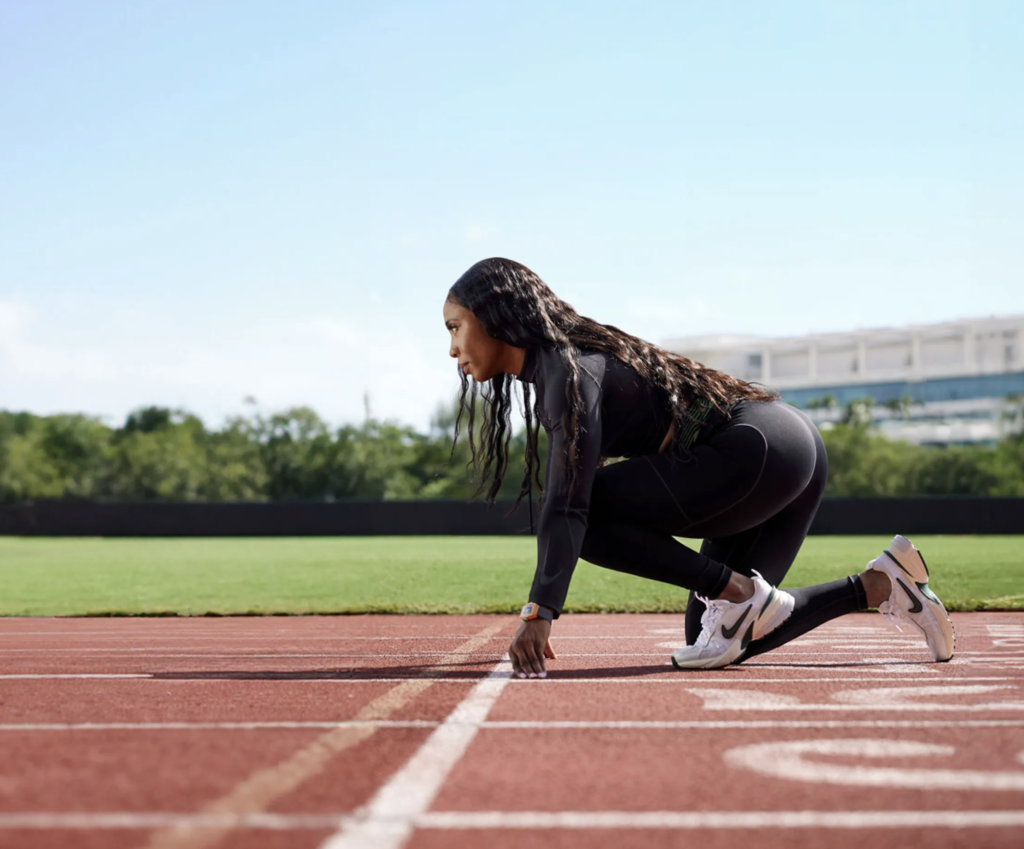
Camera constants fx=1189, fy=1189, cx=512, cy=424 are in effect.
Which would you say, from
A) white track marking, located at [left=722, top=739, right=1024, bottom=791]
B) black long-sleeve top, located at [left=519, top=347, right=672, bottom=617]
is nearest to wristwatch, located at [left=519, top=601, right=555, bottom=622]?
black long-sleeve top, located at [left=519, top=347, right=672, bottom=617]

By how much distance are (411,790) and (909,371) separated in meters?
112

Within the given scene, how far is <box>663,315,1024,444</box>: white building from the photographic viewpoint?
10194 cm

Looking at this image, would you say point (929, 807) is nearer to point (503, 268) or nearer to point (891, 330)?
point (503, 268)

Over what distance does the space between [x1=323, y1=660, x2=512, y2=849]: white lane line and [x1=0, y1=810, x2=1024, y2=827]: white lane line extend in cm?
4

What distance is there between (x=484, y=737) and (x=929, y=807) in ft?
3.67

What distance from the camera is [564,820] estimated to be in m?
2.11

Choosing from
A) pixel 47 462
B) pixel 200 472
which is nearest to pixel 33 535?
pixel 200 472

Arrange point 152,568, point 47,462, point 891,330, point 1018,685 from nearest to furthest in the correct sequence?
point 1018,685, point 152,568, point 47,462, point 891,330

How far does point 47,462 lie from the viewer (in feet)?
268

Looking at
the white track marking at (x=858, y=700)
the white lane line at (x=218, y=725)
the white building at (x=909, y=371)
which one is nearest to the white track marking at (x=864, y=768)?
the white track marking at (x=858, y=700)

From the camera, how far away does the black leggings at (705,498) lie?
4.21m

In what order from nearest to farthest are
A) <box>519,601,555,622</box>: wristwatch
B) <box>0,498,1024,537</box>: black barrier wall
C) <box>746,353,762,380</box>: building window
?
<box>519,601,555,622</box>: wristwatch, <box>0,498,1024,537</box>: black barrier wall, <box>746,353,762,380</box>: building window

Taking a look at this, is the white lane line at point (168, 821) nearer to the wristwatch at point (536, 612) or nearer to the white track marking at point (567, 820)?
the white track marking at point (567, 820)

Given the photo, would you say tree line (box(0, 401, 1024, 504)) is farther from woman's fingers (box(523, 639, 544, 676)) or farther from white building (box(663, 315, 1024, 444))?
woman's fingers (box(523, 639, 544, 676))
